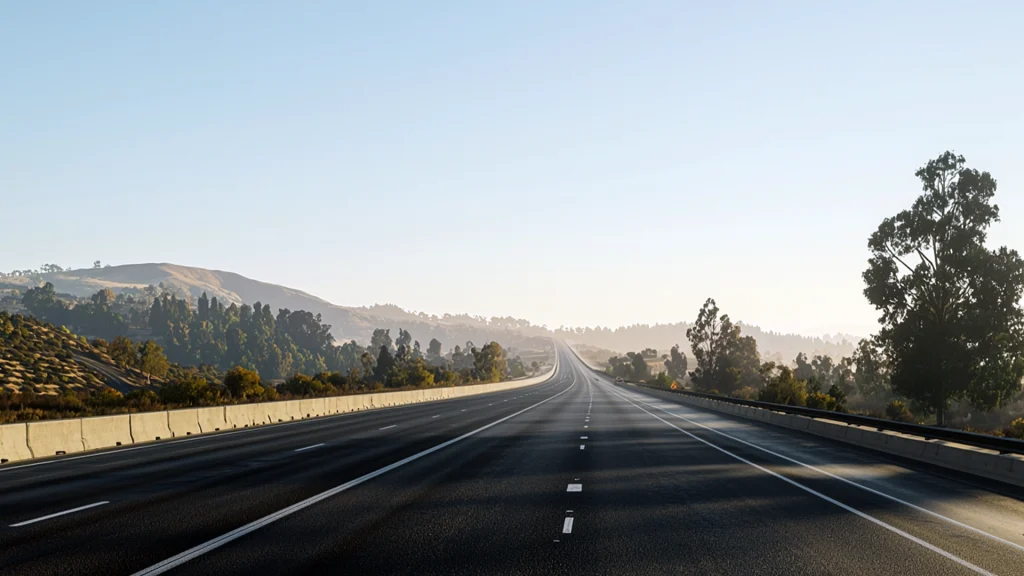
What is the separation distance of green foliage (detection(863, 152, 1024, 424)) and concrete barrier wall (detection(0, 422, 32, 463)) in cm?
6024

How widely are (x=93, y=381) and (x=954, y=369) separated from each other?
464ft

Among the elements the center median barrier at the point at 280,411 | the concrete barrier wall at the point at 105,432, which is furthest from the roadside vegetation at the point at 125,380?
the concrete barrier wall at the point at 105,432

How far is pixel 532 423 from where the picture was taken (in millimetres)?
38000

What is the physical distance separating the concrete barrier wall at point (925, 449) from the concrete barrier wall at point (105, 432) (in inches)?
875

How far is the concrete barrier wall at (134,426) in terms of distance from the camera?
21.8 metres

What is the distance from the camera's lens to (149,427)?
1102 inches

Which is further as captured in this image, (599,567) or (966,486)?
(966,486)

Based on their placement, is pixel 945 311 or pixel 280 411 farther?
pixel 945 311

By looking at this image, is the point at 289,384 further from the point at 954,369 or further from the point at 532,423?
the point at 954,369

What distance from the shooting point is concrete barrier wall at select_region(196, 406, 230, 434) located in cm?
3178

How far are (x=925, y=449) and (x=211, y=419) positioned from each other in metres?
24.3

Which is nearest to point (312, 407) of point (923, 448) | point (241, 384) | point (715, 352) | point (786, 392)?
point (241, 384)

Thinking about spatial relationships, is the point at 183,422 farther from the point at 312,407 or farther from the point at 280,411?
the point at 312,407

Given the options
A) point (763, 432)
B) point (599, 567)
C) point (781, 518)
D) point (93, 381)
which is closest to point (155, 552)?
point (599, 567)
